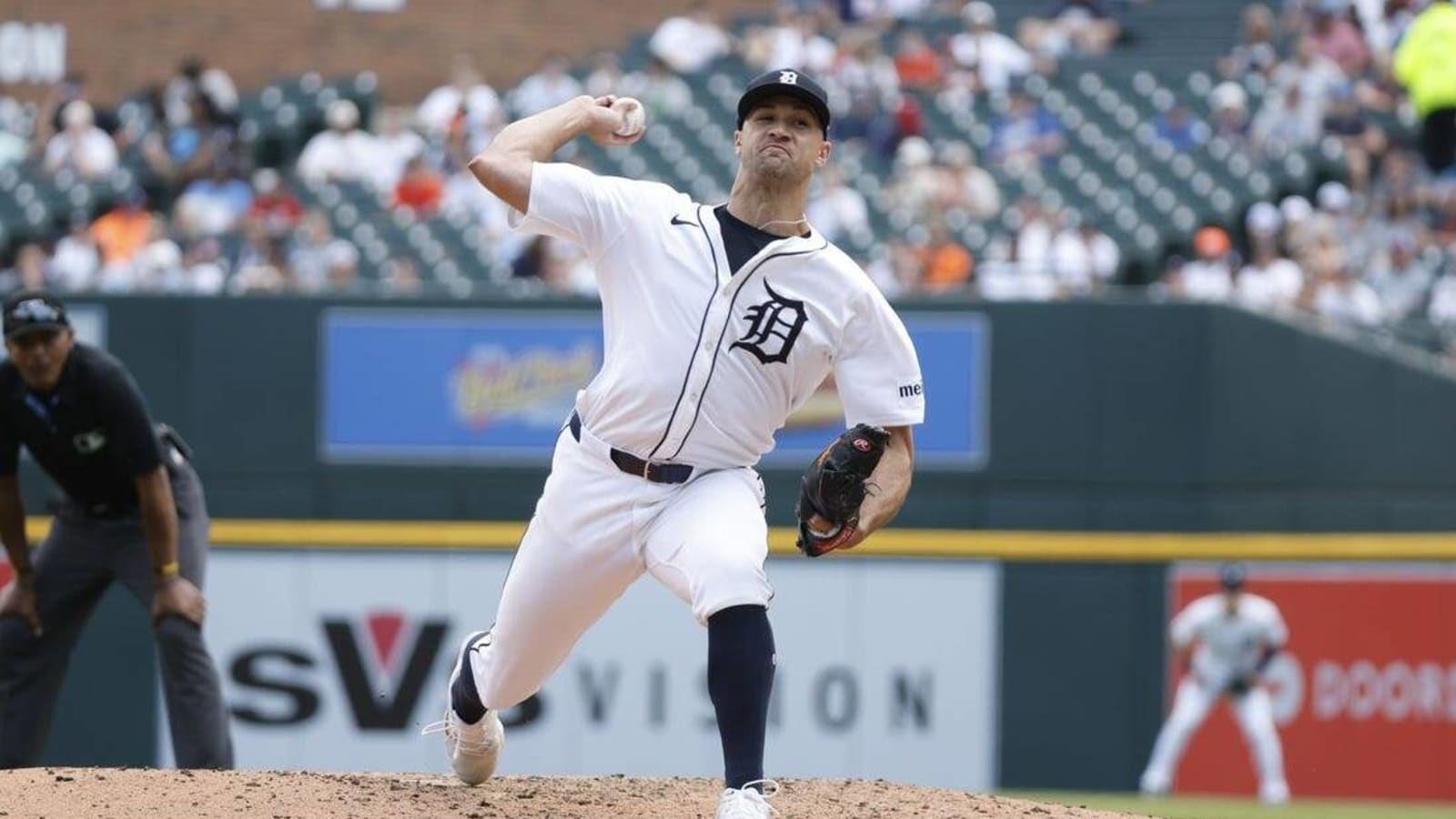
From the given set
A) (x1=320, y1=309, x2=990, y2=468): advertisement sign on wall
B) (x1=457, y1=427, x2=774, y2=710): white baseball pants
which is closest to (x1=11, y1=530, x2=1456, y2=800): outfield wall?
(x1=320, y1=309, x2=990, y2=468): advertisement sign on wall

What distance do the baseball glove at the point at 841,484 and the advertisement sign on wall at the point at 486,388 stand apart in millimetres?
6142

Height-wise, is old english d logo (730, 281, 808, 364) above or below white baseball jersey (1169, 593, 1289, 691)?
above

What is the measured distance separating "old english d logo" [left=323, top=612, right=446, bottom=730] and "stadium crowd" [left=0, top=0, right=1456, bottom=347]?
1.72 m

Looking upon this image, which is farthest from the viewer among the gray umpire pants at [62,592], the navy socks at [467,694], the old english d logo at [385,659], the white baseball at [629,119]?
the old english d logo at [385,659]

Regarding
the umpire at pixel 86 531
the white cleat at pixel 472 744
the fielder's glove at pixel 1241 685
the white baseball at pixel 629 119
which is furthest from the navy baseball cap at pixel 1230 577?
the white baseball at pixel 629 119

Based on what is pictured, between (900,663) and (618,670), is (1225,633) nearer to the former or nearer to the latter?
(900,663)

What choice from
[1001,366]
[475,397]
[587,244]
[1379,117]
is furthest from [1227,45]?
[587,244]

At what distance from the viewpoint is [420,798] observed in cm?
610

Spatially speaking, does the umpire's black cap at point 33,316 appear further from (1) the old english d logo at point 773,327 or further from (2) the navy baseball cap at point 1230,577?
(2) the navy baseball cap at point 1230,577

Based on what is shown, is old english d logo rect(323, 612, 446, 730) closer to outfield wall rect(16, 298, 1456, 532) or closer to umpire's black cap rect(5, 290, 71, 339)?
outfield wall rect(16, 298, 1456, 532)

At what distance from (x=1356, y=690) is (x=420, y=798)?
702cm

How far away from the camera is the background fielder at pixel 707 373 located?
5543 mm

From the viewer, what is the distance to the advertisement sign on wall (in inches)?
466

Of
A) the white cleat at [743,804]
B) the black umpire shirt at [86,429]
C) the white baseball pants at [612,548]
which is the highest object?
the black umpire shirt at [86,429]
